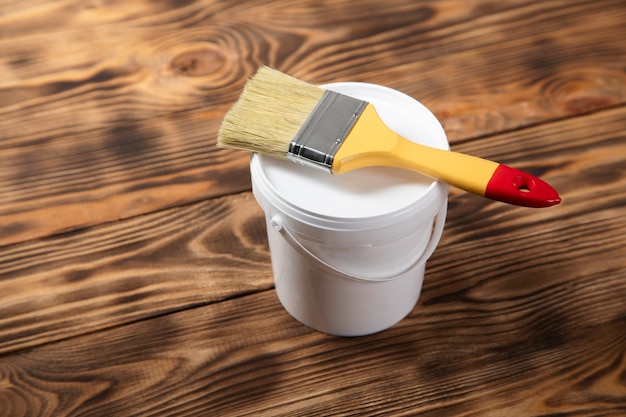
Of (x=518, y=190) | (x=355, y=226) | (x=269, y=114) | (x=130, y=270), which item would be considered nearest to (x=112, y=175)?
(x=130, y=270)

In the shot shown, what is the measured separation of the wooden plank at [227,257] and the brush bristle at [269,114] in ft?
0.80

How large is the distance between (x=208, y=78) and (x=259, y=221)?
1.00 ft

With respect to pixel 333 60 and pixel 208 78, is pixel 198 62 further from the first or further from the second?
pixel 333 60

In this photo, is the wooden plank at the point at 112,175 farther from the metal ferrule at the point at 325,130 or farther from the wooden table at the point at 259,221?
the metal ferrule at the point at 325,130

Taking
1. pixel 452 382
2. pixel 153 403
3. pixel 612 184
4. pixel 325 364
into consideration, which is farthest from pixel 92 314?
pixel 612 184

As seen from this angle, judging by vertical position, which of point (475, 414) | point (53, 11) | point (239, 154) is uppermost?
point (53, 11)

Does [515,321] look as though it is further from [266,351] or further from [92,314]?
[92,314]

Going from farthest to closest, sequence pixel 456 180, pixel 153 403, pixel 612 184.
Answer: pixel 612 184 → pixel 153 403 → pixel 456 180

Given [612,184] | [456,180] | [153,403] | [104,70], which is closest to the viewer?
[456,180]

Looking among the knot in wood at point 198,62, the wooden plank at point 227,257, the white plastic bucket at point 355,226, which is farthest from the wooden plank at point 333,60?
the white plastic bucket at point 355,226

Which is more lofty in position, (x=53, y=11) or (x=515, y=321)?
(x=53, y=11)

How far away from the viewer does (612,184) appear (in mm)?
1050

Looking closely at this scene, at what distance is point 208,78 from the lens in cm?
121

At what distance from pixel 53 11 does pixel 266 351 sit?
2.55 feet
